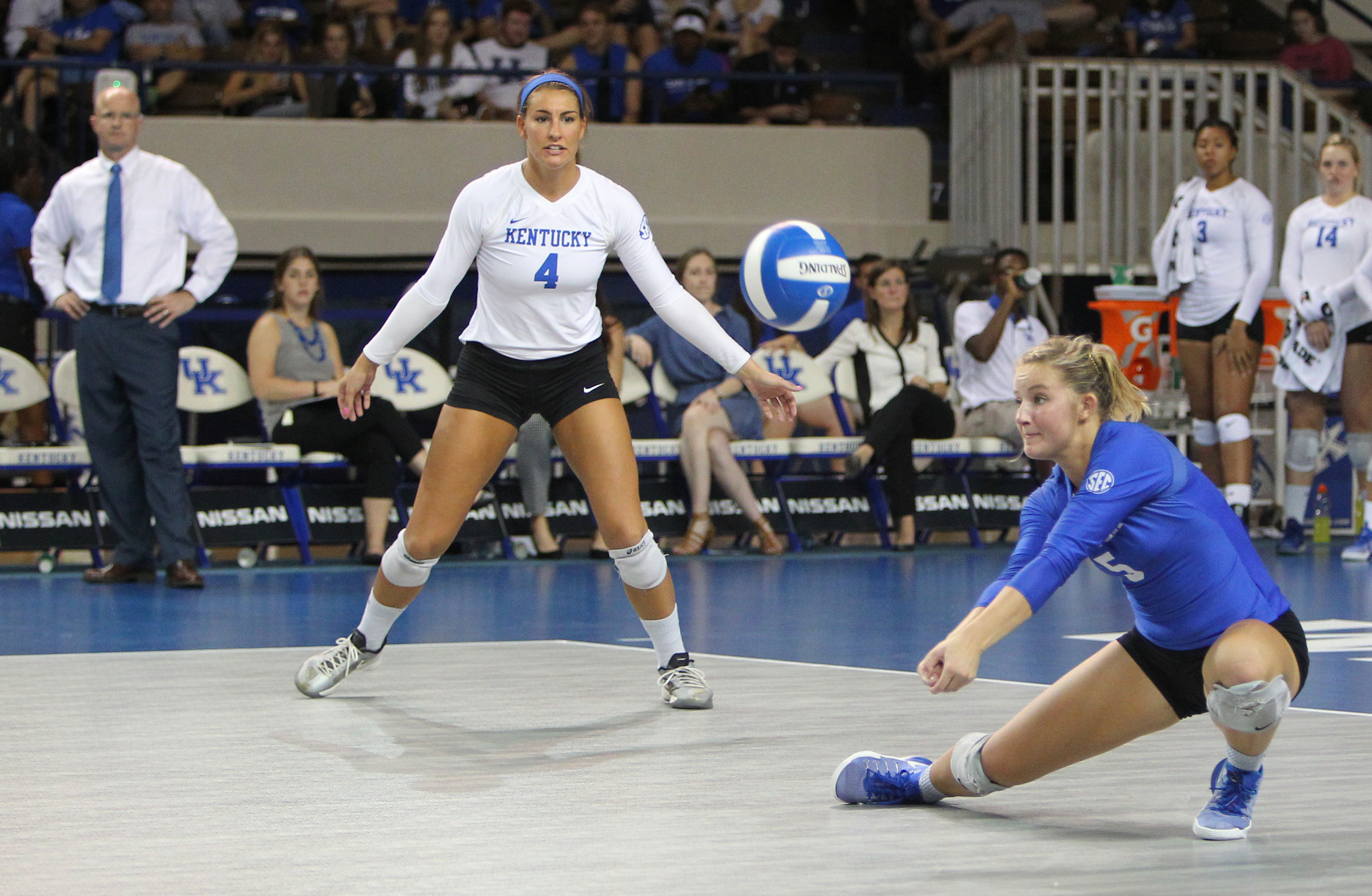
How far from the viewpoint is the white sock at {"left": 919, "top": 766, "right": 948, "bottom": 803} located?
346 cm

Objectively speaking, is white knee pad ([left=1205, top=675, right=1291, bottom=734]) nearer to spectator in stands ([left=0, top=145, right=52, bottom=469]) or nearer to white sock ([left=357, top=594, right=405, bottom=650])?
white sock ([left=357, top=594, right=405, bottom=650])

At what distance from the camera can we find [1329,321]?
360 inches

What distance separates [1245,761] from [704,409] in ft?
21.4

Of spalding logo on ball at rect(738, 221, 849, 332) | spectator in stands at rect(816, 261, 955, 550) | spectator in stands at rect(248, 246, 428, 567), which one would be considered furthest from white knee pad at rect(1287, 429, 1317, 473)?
spectator in stands at rect(248, 246, 428, 567)

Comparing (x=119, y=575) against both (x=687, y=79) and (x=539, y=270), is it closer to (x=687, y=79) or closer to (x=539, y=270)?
(x=539, y=270)

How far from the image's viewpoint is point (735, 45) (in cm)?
1345

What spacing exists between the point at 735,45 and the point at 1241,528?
1062cm

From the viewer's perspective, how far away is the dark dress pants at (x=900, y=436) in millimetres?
9773

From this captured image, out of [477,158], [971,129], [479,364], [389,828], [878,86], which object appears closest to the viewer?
[389,828]

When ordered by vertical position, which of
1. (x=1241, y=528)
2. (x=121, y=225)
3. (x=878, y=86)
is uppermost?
(x=878, y=86)

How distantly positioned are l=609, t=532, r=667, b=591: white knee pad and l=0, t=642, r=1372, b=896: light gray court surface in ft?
1.11

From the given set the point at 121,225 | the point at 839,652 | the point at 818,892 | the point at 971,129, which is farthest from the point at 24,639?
the point at 971,129

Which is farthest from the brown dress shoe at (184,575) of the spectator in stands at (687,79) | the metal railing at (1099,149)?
the metal railing at (1099,149)

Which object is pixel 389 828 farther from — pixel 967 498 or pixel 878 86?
pixel 878 86
